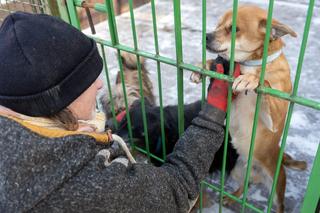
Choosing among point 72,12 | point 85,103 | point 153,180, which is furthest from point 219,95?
point 72,12

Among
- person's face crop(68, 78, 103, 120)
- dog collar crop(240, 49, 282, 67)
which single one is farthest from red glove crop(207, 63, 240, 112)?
person's face crop(68, 78, 103, 120)

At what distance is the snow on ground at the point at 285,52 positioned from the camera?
95.7 inches

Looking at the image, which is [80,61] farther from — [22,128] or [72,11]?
[72,11]

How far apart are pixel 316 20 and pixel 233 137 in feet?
11.6

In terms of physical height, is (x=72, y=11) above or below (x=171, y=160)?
above

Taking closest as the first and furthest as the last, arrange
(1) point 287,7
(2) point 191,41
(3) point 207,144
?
(3) point 207,144, (2) point 191,41, (1) point 287,7

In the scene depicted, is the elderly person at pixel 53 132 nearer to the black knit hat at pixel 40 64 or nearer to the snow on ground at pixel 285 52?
the black knit hat at pixel 40 64

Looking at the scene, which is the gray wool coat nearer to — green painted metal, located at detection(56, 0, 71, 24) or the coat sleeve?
the coat sleeve

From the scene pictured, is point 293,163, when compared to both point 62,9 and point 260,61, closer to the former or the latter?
point 260,61

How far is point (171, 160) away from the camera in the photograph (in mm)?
1361

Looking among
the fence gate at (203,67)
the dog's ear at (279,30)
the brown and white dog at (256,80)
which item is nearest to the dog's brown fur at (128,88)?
the fence gate at (203,67)

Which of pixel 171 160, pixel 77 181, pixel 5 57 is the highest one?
pixel 5 57

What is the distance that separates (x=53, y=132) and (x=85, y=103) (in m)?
0.17

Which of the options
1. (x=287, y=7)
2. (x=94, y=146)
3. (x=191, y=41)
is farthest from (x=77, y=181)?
(x=287, y=7)
